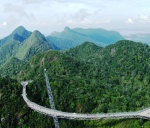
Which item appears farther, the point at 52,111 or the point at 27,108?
the point at 27,108

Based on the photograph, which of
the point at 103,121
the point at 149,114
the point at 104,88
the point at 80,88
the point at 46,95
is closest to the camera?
the point at 149,114

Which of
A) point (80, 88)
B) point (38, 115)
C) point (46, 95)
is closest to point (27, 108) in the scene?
point (38, 115)

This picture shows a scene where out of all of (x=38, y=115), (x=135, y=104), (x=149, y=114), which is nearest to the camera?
(x=149, y=114)

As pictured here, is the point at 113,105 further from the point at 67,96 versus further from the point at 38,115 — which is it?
the point at 38,115

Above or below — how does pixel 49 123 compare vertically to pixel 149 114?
below

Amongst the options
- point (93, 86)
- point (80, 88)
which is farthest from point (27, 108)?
point (93, 86)

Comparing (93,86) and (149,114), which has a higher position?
(149,114)

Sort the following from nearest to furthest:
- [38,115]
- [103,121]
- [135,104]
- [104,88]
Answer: [103,121], [38,115], [135,104], [104,88]

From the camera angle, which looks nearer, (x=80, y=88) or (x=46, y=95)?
(x=46, y=95)

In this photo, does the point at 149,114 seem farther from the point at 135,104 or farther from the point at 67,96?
the point at 67,96

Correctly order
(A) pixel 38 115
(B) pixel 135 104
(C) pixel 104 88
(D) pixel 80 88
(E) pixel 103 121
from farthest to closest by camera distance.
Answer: (C) pixel 104 88, (D) pixel 80 88, (B) pixel 135 104, (A) pixel 38 115, (E) pixel 103 121
